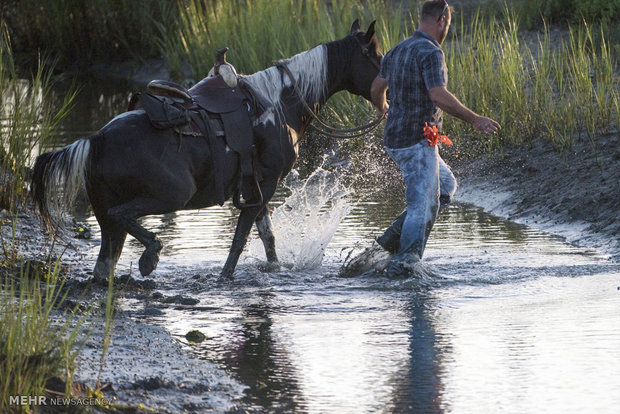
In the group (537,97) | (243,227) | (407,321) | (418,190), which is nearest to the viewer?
(407,321)

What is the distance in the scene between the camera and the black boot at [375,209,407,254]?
742 cm

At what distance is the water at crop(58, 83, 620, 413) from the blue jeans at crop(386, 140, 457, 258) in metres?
0.28

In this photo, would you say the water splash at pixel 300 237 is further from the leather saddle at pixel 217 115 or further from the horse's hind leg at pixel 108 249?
the horse's hind leg at pixel 108 249

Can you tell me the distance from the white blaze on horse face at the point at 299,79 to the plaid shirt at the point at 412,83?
21.8 inches

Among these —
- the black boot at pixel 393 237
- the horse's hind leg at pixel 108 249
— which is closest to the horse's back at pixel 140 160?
the horse's hind leg at pixel 108 249

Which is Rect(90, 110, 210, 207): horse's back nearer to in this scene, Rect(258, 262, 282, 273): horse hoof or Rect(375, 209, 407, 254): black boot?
Rect(258, 262, 282, 273): horse hoof

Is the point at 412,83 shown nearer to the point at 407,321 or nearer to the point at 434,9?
the point at 434,9

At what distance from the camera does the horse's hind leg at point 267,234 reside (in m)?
7.70

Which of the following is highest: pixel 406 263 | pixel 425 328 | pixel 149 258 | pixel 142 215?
pixel 142 215

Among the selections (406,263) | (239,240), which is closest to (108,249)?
(239,240)

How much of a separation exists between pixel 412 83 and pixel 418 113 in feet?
0.64

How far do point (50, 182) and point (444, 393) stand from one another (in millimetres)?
2842

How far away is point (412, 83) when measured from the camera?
22.5 feet

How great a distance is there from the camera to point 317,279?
24.4 ft
